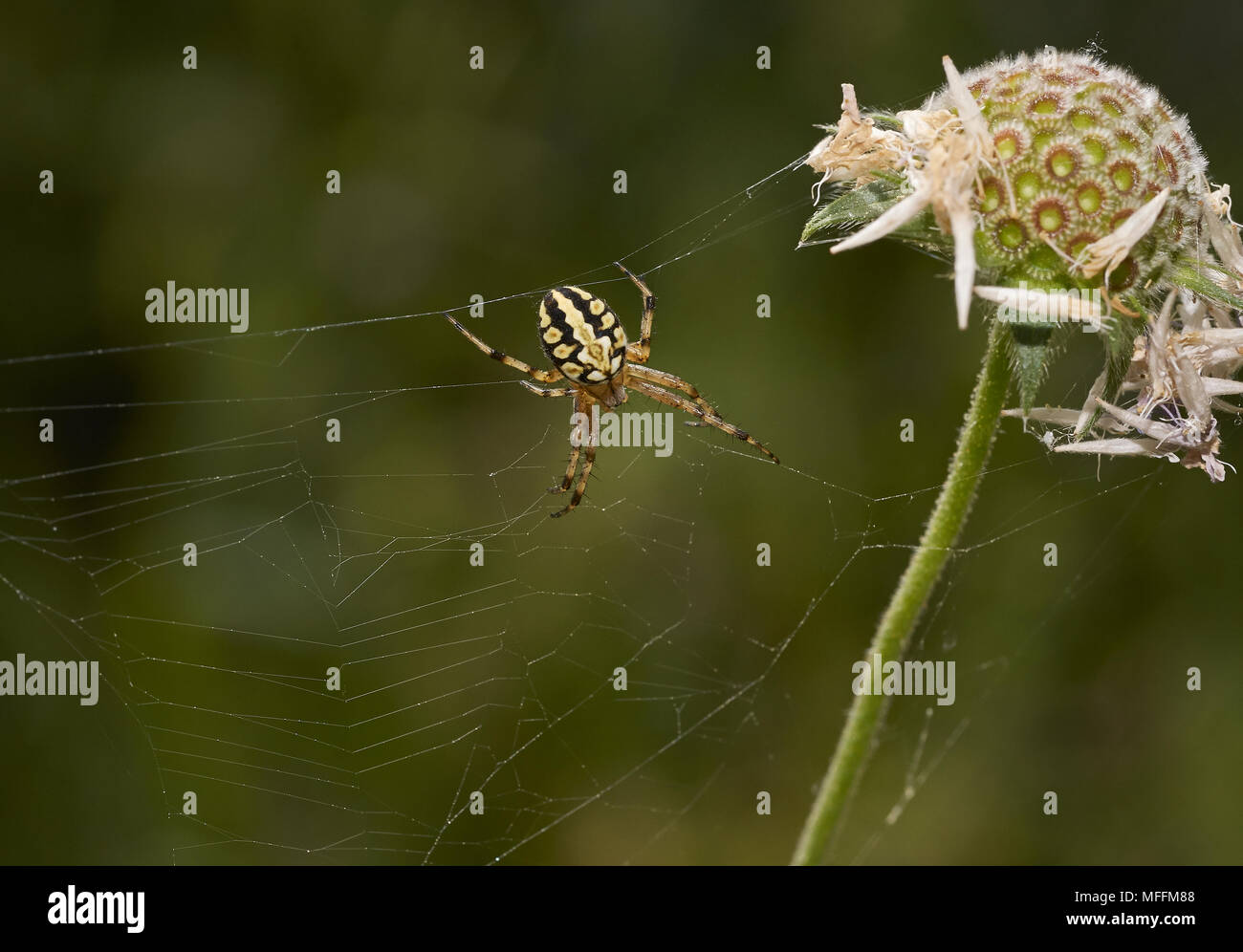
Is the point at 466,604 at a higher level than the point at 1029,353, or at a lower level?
lower

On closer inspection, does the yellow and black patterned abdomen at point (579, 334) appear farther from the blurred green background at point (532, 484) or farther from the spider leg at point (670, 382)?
the blurred green background at point (532, 484)

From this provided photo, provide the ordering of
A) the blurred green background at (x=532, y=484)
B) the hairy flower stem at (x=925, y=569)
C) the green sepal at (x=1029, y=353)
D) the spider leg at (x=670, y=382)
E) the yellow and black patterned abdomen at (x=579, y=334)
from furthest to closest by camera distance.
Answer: the blurred green background at (x=532, y=484)
the spider leg at (x=670, y=382)
the yellow and black patterned abdomen at (x=579, y=334)
the hairy flower stem at (x=925, y=569)
the green sepal at (x=1029, y=353)

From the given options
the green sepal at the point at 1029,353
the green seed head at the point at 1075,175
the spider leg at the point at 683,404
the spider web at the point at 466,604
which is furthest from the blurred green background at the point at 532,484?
the green sepal at the point at 1029,353

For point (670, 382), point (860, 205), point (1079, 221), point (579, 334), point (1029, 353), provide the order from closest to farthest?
point (1029, 353), point (1079, 221), point (860, 205), point (579, 334), point (670, 382)

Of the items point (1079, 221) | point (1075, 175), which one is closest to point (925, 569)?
point (1079, 221)

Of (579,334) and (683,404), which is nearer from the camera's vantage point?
(579,334)

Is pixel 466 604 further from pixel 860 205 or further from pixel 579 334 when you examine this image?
pixel 860 205

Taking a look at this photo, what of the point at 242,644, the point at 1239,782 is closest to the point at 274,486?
the point at 242,644
